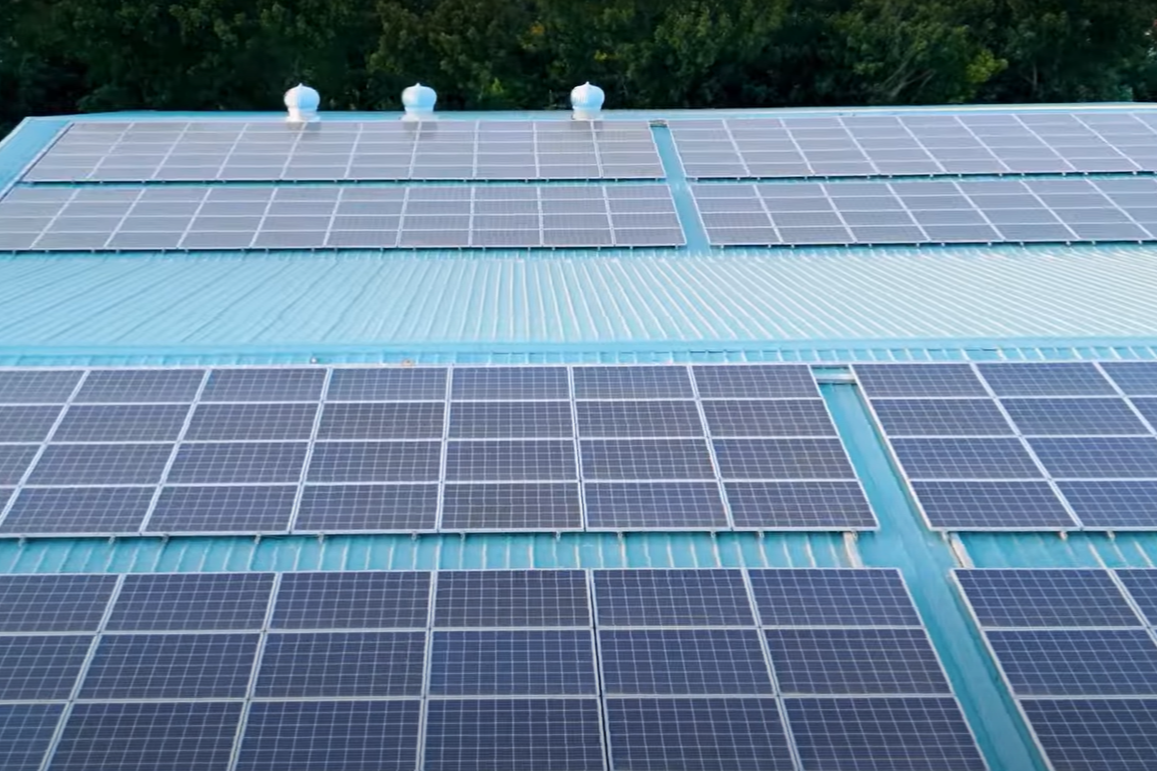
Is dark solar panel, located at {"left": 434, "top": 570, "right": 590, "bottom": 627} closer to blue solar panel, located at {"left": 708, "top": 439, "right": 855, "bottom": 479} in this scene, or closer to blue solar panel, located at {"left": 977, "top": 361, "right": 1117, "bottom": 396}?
blue solar panel, located at {"left": 708, "top": 439, "right": 855, "bottom": 479}

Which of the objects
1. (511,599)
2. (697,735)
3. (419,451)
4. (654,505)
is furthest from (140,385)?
(697,735)

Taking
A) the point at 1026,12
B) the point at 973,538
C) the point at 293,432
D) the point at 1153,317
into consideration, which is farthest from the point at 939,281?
the point at 1026,12

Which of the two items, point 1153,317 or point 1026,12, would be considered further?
point 1026,12

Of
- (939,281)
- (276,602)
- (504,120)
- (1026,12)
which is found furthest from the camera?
(1026,12)

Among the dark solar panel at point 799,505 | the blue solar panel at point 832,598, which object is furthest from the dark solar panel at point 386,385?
the blue solar panel at point 832,598

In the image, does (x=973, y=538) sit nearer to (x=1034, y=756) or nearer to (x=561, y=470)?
(x=1034, y=756)

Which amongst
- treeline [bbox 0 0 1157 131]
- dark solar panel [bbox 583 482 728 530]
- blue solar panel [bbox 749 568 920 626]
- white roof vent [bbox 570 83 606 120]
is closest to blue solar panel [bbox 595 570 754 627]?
blue solar panel [bbox 749 568 920 626]
